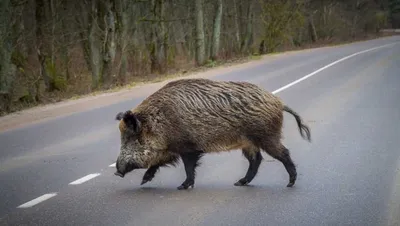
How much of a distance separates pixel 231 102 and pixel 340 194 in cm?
153

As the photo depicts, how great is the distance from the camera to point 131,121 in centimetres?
718

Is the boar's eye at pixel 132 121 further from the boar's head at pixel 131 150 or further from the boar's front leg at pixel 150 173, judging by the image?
the boar's front leg at pixel 150 173

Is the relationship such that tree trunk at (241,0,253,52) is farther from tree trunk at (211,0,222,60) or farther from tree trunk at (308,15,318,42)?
tree trunk at (308,15,318,42)

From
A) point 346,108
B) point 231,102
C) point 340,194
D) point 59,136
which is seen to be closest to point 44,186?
point 231,102

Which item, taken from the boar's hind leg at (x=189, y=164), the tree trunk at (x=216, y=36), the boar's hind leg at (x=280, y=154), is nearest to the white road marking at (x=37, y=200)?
the boar's hind leg at (x=189, y=164)

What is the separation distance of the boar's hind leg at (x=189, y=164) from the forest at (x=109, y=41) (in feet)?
33.1

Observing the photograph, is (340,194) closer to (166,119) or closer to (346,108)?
(166,119)

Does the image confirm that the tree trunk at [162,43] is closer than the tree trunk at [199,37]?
Yes

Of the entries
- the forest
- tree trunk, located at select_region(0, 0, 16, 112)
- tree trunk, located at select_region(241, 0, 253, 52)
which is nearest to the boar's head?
the forest

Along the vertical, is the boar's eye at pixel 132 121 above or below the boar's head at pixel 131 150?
above

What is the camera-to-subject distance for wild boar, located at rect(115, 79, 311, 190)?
7199mm

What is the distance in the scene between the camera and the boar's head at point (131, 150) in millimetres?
7121

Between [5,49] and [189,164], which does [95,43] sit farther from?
[189,164]

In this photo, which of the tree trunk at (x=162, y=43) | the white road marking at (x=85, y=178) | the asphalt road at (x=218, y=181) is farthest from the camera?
the tree trunk at (x=162, y=43)
